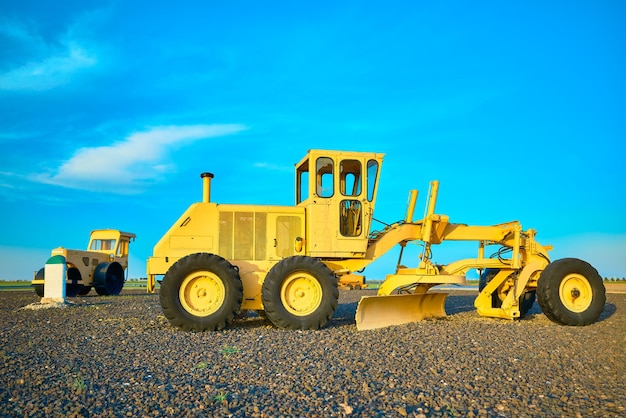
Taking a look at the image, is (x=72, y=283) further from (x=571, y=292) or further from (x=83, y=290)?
(x=571, y=292)

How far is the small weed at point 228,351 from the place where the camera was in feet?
25.8

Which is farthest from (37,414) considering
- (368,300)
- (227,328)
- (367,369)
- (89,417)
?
(368,300)

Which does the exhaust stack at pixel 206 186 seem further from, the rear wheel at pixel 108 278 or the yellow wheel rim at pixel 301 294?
the rear wheel at pixel 108 278

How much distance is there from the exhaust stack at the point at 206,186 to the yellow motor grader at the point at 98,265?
10.8 metres

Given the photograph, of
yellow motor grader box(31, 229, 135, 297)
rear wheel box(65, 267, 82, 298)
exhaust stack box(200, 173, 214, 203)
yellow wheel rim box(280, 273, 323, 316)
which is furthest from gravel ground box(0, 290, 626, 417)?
rear wheel box(65, 267, 82, 298)

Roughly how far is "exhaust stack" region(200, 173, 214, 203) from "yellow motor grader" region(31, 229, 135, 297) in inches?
426

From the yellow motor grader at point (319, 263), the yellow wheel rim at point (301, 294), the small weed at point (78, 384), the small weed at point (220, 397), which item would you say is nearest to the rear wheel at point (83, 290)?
the yellow motor grader at point (319, 263)

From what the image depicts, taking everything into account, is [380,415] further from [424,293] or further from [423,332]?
[424,293]

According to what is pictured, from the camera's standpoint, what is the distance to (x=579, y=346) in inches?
355

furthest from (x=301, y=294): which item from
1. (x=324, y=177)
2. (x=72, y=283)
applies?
(x=72, y=283)

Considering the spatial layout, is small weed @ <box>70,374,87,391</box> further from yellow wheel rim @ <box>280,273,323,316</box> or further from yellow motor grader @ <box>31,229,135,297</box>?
yellow motor grader @ <box>31,229,135,297</box>

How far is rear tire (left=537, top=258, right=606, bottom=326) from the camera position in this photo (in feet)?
38.1

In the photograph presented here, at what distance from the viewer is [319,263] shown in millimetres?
10742

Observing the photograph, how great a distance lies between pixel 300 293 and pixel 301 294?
29 mm
